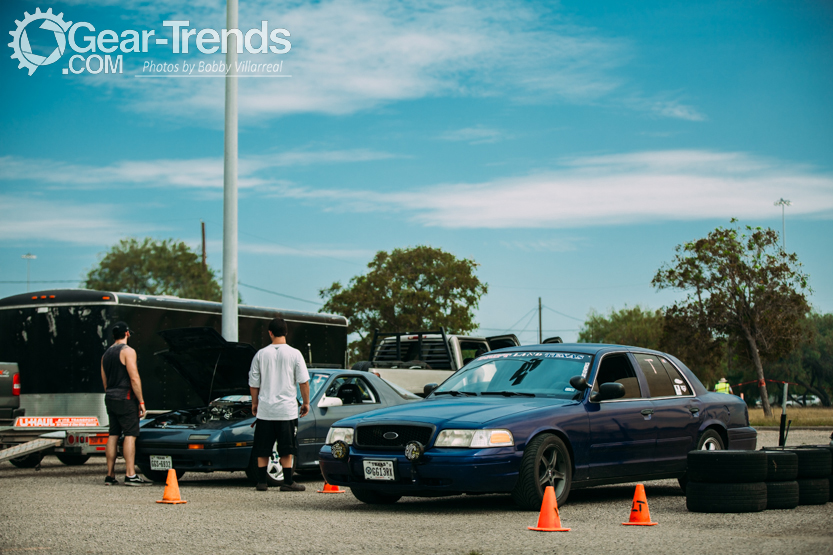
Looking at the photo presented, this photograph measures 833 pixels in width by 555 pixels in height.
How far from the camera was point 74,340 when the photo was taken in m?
14.7

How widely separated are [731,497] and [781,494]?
0.59 m

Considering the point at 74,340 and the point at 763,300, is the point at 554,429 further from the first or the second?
the point at 763,300

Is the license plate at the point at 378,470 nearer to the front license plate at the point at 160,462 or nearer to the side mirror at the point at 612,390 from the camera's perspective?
the side mirror at the point at 612,390

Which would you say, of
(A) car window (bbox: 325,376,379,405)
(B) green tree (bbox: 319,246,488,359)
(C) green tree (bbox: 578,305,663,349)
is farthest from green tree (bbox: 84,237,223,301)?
(A) car window (bbox: 325,376,379,405)

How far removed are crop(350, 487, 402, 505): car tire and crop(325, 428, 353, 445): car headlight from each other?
476 millimetres

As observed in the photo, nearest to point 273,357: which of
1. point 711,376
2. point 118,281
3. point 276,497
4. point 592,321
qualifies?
point 276,497

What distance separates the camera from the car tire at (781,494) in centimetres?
851

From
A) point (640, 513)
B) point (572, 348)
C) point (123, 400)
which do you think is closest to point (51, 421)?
point (123, 400)

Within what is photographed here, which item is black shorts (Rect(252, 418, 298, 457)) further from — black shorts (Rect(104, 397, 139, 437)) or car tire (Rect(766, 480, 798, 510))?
car tire (Rect(766, 480, 798, 510))

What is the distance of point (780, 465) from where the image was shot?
8.48 metres

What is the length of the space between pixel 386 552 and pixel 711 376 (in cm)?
7437

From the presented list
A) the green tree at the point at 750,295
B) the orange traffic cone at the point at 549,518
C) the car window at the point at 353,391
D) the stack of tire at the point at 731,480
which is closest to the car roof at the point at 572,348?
the stack of tire at the point at 731,480

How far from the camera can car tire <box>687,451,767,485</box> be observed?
823 centimetres

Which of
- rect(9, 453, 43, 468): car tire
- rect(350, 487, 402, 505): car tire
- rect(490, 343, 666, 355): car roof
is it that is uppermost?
rect(490, 343, 666, 355): car roof
